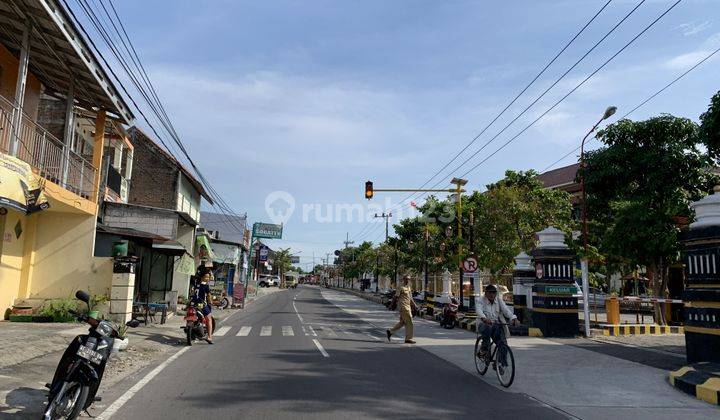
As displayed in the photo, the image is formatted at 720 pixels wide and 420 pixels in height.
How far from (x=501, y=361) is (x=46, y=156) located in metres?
13.6

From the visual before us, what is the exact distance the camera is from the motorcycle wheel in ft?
17.4

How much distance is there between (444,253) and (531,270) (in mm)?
14453

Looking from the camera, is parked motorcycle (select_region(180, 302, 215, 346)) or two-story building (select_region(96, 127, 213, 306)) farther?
two-story building (select_region(96, 127, 213, 306))

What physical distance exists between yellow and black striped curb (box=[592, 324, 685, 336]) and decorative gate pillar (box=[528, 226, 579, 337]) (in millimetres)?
954

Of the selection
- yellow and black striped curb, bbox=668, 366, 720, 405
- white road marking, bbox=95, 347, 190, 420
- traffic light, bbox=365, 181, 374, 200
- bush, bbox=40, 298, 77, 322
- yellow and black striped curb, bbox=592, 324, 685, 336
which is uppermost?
traffic light, bbox=365, 181, 374, 200

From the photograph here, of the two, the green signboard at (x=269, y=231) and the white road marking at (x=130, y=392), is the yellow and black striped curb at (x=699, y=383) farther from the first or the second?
the green signboard at (x=269, y=231)

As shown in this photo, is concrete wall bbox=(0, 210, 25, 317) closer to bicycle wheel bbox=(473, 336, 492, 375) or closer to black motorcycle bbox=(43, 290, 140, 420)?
black motorcycle bbox=(43, 290, 140, 420)

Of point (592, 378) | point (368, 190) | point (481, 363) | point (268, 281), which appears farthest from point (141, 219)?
point (268, 281)

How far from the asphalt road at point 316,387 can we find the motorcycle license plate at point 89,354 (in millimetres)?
900

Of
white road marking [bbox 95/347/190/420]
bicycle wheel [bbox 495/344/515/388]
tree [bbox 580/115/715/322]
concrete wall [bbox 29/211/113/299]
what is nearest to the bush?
concrete wall [bbox 29/211/113/299]

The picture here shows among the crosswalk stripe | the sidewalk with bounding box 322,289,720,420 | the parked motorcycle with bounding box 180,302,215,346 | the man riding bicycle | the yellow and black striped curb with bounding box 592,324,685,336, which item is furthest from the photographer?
the yellow and black striped curb with bounding box 592,324,685,336

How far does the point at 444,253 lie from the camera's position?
113ft

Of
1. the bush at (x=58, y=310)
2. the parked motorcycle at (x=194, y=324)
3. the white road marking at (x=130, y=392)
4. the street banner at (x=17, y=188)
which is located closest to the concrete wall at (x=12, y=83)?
the street banner at (x=17, y=188)

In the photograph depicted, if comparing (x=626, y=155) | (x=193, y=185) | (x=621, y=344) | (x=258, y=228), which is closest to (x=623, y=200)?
(x=626, y=155)
